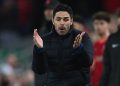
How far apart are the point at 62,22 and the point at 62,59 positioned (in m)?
0.45

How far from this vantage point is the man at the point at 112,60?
10.5m

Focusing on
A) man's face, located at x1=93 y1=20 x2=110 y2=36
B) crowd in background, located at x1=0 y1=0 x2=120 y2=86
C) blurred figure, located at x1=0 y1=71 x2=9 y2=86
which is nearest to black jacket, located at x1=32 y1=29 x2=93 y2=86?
man's face, located at x1=93 y1=20 x2=110 y2=36

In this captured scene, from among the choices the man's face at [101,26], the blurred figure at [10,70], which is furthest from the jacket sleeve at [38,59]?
the blurred figure at [10,70]

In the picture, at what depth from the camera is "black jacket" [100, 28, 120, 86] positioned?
34.3 feet

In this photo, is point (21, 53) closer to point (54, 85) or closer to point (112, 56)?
point (112, 56)

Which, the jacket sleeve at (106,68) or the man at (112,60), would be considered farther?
the jacket sleeve at (106,68)

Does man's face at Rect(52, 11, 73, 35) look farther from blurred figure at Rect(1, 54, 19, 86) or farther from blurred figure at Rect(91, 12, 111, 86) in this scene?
blurred figure at Rect(1, 54, 19, 86)

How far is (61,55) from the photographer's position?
8.34 meters

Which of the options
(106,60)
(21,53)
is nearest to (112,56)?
(106,60)

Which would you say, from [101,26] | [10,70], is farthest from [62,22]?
[10,70]

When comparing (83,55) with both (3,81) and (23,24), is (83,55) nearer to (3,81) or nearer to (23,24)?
(3,81)

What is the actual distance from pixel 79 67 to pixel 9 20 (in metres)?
13.0

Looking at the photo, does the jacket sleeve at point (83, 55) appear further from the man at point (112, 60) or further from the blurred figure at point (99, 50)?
the blurred figure at point (99, 50)

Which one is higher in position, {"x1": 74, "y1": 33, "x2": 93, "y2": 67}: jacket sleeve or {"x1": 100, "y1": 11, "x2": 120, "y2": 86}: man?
{"x1": 74, "y1": 33, "x2": 93, "y2": 67}: jacket sleeve
